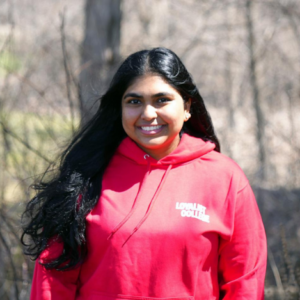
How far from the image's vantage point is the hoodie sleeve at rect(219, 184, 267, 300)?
2.42 metres

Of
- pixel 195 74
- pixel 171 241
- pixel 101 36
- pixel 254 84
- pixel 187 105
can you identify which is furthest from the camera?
pixel 195 74

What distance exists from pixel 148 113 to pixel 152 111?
26 mm

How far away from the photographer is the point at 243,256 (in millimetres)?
2424

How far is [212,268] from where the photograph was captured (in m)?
2.47

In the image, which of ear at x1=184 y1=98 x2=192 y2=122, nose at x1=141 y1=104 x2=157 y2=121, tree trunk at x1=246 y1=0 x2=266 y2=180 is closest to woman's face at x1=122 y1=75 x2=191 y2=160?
nose at x1=141 y1=104 x2=157 y2=121

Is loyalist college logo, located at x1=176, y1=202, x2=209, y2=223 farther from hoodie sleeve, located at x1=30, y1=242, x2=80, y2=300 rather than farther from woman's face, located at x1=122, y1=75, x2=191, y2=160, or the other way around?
hoodie sleeve, located at x1=30, y1=242, x2=80, y2=300

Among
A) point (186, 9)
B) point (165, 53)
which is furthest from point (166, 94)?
point (186, 9)

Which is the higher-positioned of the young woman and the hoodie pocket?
the young woman

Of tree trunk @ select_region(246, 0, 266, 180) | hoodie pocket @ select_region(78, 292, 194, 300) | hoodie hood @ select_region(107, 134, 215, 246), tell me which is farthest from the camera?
tree trunk @ select_region(246, 0, 266, 180)

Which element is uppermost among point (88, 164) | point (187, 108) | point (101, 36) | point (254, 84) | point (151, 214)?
point (101, 36)

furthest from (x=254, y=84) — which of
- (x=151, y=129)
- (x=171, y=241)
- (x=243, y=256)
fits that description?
(x=171, y=241)

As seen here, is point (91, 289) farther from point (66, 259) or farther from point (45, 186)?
point (45, 186)

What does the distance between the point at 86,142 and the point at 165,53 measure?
2.26 ft

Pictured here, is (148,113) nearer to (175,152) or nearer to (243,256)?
(175,152)
